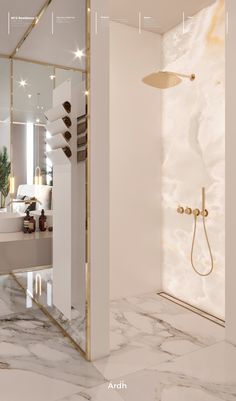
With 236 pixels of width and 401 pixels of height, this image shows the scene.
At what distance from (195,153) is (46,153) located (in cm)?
121

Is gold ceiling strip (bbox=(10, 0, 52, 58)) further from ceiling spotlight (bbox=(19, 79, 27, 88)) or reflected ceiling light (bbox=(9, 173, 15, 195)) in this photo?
reflected ceiling light (bbox=(9, 173, 15, 195))

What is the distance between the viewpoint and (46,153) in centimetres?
240

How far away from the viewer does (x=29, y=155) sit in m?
2.74

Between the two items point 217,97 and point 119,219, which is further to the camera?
point 119,219

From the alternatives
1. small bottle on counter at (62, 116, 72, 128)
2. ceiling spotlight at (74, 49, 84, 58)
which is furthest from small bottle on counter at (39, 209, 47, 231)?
ceiling spotlight at (74, 49, 84, 58)

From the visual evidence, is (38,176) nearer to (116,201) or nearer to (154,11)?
(116,201)

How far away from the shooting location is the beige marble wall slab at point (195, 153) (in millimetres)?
2592

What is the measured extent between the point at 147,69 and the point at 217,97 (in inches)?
31.5

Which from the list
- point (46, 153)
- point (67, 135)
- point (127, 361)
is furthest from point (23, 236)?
point (127, 361)

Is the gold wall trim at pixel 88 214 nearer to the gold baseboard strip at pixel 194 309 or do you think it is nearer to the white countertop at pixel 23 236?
the white countertop at pixel 23 236

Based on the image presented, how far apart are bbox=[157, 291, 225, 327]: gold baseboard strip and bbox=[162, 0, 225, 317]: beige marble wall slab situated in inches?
1.5

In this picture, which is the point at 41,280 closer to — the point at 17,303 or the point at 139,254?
the point at 17,303

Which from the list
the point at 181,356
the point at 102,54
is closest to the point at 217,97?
the point at 102,54

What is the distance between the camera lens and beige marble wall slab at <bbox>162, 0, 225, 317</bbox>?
2592 mm
